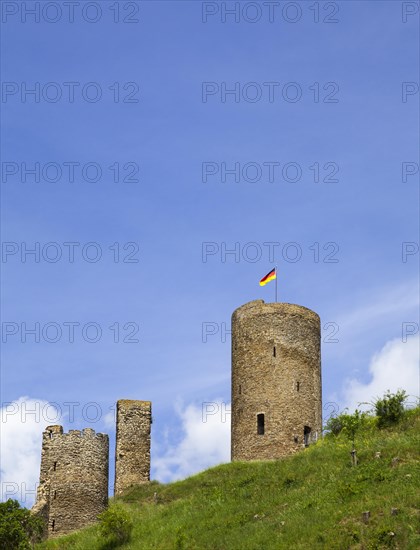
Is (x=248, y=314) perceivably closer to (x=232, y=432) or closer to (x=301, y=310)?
(x=301, y=310)

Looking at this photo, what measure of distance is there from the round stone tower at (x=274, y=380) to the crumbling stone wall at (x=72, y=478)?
8.37 meters

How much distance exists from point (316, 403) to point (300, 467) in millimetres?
9454

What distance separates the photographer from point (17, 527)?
37.6m

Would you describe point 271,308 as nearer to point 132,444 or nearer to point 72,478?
point 132,444

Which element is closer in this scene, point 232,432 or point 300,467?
point 300,467

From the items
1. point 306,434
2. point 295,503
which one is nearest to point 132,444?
point 306,434

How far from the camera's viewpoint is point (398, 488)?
111 feet

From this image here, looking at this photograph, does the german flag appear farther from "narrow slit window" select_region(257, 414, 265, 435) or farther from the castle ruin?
"narrow slit window" select_region(257, 414, 265, 435)

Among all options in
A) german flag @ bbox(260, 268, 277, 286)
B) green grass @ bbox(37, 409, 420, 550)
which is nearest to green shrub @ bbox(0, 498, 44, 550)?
green grass @ bbox(37, 409, 420, 550)

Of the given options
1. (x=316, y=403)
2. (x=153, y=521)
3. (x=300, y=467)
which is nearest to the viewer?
(x=153, y=521)

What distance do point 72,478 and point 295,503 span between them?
12033mm

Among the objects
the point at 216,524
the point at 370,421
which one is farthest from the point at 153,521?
the point at 370,421

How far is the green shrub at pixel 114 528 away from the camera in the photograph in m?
37.1

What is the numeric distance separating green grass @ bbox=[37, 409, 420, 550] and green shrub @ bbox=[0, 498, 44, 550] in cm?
92
